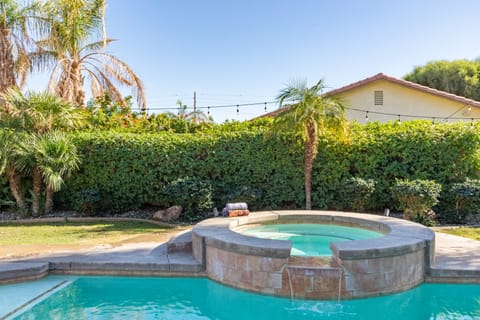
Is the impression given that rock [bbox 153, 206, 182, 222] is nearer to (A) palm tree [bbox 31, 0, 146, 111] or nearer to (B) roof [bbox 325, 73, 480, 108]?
(A) palm tree [bbox 31, 0, 146, 111]

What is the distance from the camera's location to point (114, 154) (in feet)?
37.1

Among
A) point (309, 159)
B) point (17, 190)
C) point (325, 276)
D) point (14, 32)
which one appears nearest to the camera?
point (325, 276)

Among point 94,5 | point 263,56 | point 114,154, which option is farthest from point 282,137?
point 94,5

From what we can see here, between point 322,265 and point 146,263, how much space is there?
290 cm

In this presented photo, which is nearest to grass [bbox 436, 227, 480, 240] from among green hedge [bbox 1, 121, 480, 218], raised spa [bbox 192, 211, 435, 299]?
green hedge [bbox 1, 121, 480, 218]

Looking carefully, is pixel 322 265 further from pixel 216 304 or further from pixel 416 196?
pixel 416 196

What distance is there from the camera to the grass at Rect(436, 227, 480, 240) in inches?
329

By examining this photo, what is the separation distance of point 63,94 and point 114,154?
5402 mm

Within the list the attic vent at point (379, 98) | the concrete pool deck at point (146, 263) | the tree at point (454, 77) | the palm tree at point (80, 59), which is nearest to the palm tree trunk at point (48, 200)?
the palm tree at point (80, 59)

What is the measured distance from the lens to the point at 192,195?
1021 cm

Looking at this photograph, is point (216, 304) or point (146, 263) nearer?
point (216, 304)

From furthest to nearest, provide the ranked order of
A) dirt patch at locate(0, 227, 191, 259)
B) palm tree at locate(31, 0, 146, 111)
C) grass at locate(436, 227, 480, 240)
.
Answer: palm tree at locate(31, 0, 146, 111)
grass at locate(436, 227, 480, 240)
dirt patch at locate(0, 227, 191, 259)

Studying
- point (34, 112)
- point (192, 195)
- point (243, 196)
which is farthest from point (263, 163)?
point (34, 112)

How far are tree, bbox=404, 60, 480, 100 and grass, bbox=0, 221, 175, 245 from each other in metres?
25.2
